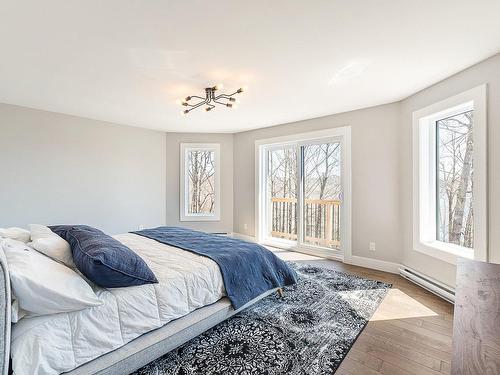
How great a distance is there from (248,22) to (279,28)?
0.78 ft

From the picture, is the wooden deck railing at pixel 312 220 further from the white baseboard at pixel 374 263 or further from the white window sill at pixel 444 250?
the white window sill at pixel 444 250

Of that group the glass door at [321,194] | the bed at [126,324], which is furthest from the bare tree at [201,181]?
the bed at [126,324]

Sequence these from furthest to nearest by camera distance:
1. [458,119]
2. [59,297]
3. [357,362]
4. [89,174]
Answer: [89,174] → [458,119] → [357,362] → [59,297]

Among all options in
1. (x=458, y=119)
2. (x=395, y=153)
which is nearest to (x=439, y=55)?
(x=458, y=119)

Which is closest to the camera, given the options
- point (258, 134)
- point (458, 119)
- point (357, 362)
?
point (357, 362)

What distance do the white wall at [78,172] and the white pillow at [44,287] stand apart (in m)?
2.98

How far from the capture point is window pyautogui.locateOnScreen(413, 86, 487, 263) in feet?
7.77

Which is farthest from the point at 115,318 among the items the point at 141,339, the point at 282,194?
the point at 282,194

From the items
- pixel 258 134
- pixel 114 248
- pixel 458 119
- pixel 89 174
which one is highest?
pixel 258 134

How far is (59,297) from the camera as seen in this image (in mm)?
1255

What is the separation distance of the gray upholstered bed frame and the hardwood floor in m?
0.97

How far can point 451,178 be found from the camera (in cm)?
293

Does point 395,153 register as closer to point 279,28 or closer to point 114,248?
point 279,28

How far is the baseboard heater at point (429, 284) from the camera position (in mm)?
2637
